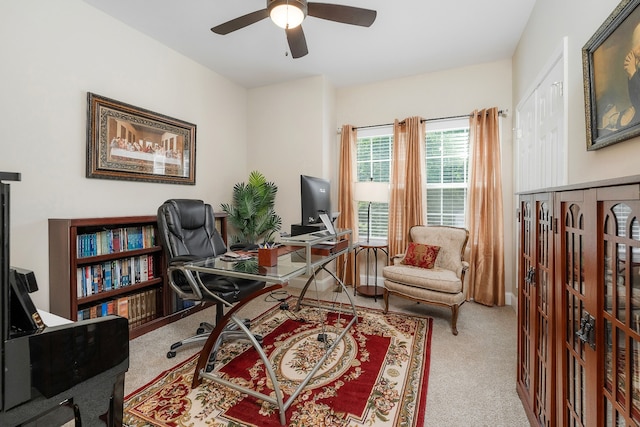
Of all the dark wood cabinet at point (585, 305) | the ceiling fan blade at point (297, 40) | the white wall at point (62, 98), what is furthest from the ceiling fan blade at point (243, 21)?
the dark wood cabinet at point (585, 305)

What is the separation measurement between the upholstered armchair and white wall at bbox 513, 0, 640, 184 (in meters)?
1.28

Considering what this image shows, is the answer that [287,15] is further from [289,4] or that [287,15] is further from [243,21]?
[243,21]

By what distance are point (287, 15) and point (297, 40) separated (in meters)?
0.33

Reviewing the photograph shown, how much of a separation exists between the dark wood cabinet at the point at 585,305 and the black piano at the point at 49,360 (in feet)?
4.87

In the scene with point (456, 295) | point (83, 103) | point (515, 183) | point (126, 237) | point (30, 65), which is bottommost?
point (456, 295)

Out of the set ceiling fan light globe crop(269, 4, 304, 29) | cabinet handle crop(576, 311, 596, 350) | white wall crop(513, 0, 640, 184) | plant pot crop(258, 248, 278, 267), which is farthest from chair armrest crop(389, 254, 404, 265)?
ceiling fan light globe crop(269, 4, 304, 29)

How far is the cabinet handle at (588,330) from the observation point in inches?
33.1

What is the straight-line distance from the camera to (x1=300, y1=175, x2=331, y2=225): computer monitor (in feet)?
7.00

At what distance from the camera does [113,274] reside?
7.68 ft

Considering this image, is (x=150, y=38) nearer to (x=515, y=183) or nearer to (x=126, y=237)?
(x=126, y=237)

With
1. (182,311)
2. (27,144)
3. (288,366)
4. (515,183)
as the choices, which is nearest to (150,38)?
(27,144)

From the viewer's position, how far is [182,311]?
278 centimetres

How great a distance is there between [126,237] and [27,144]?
93cm

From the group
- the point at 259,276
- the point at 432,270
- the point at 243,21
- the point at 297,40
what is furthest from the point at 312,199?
the point at 432,270
